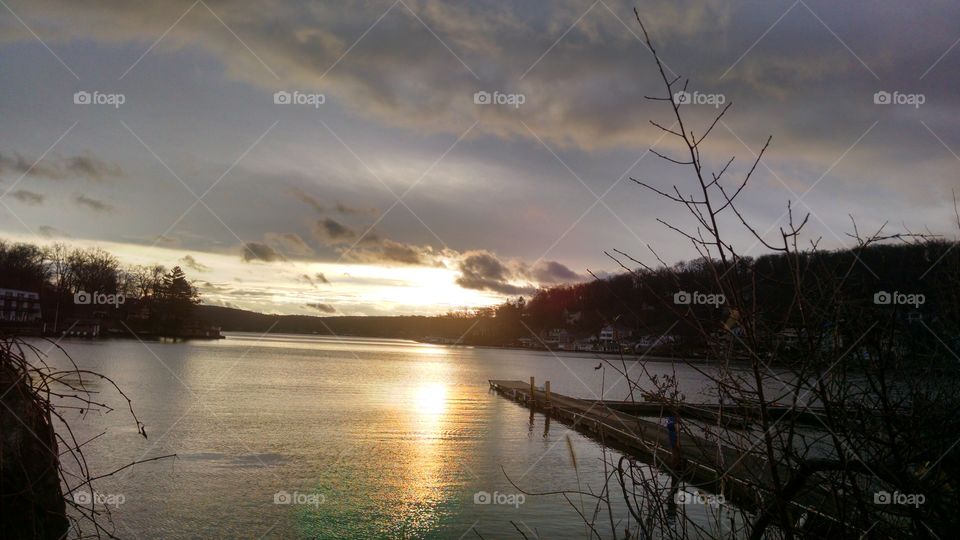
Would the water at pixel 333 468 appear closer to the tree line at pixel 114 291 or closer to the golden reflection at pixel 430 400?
the golden reflection at pixel 430 400

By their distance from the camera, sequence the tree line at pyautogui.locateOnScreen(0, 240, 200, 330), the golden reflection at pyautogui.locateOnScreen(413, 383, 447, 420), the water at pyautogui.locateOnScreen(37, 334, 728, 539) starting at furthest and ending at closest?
the tree line at pyautogui.locateOnScreen(0, 240, 200, 330) → the golden reflection at pyautogui.locateOnScreen(413, 383, 447, 420) → the water at pyautogui.locateOnScreen(37, 334, 728, 539)

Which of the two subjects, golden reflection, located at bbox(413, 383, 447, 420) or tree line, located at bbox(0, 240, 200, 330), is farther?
tree line, located at bbox(0, 240, 200, 330)

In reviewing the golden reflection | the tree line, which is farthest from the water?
the tree line

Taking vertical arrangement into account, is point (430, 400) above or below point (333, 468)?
below

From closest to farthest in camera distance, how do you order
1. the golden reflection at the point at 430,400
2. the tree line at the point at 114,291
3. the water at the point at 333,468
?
1. the water at the point at 333,468
2. the golden reflection at the point at 430,400
3. the tree line at the point at 114,291

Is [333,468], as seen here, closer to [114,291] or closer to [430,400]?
[430,400]

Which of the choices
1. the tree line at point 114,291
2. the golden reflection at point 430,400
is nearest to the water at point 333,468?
the golden reflection at point 430,400

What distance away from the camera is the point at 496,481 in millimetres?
20500

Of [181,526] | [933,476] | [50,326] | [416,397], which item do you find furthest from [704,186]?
[50,326]

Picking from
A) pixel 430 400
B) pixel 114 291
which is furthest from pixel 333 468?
pixel 114 291

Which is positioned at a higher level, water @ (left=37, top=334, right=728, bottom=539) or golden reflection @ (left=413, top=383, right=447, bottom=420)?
water @ (left=37, top=334, right=728, bottom=539)

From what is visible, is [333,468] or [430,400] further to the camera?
[430,400]

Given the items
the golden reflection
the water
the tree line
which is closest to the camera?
the water

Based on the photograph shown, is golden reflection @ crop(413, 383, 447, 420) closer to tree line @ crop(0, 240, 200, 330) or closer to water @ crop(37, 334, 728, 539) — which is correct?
water @ crop(37, 334, 728, 539)
